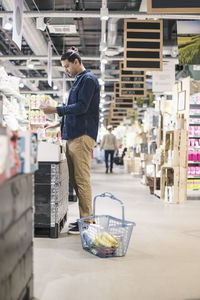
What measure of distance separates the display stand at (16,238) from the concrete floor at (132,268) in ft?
1.55

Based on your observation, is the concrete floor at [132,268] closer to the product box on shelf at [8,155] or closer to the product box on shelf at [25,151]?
the product box on shelf at [25,151]

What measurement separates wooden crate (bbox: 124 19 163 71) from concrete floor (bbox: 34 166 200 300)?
14.4 feet

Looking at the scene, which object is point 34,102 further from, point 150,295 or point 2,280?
point 2,280

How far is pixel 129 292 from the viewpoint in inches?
98.8

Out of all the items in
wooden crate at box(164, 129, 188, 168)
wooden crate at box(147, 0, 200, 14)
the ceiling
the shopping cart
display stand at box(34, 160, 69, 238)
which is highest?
the ceiling

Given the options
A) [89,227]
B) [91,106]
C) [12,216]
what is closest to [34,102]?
[91,106]

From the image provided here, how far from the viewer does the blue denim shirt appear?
387cm

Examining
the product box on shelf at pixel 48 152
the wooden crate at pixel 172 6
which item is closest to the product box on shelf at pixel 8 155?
the product box on shelf at pixel 48 152

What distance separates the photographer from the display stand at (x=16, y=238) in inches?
64.8

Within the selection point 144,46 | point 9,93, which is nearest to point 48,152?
point 9,93

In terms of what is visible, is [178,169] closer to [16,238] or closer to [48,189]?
[48,189]

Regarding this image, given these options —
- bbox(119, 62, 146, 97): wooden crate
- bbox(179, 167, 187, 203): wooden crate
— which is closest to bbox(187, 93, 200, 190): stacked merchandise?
bbox(179, 167, 187, 203): wooden crate

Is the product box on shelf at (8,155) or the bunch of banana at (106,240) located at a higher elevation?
the product box on shelf at (8,155)

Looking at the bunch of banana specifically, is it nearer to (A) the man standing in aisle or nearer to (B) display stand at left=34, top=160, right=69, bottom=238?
(A) the man standing in aisle
